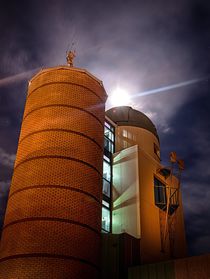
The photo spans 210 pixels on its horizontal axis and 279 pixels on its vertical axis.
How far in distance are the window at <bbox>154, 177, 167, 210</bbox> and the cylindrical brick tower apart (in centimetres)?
663

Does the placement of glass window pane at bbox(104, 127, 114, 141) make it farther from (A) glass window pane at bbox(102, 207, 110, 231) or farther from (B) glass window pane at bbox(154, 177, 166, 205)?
(A) glass window pane at bbox(102, 207, 110, 231)

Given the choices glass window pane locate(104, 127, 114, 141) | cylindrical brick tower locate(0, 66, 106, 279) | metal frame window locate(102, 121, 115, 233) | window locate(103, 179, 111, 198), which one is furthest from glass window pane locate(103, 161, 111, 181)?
cylindrical brick tower locate(0, 66, 106, 279)

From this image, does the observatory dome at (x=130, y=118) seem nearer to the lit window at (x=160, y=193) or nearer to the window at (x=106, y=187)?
the lit window at (x=160, y=193)

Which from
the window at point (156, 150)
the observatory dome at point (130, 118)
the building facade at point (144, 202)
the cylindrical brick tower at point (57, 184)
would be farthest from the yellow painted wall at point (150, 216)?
the cylindrical brick tower at point (57, 184)

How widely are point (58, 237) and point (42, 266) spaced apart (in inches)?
57.1

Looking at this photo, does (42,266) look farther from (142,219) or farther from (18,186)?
(142,219)

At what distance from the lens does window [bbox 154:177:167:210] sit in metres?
24.2

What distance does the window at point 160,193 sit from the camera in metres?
24.2

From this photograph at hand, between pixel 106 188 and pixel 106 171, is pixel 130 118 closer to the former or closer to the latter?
pixel 106 171

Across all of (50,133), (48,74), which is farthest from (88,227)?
(48,74)

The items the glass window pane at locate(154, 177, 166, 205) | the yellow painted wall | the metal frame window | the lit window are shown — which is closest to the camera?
the yellow painted wall

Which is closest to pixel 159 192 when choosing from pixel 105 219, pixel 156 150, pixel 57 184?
pixel 105 219

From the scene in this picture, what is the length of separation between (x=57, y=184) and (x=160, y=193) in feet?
34.0

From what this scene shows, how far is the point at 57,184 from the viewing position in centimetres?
1711
